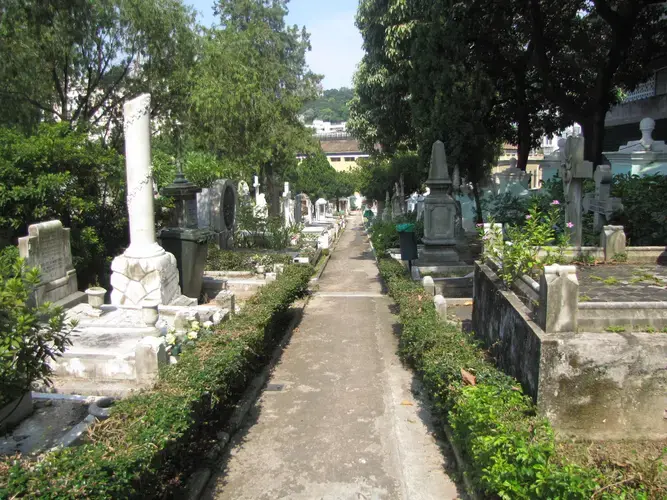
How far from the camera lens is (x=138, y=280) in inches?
358

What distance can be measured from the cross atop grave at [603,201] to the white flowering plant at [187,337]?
8.49 meters

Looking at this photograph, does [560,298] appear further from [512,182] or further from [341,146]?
[341,146]

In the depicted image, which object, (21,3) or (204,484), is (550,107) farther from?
(204,484)

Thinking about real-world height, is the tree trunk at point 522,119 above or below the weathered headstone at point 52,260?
above

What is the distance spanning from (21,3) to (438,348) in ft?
49.9

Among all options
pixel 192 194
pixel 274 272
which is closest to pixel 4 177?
pixel 192 194

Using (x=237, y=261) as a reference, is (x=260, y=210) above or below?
above

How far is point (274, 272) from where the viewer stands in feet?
44.7

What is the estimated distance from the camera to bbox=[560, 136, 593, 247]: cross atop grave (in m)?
9.06

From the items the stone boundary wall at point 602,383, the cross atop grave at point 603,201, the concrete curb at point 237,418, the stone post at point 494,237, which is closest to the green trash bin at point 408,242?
the cross atop grave at point 603,201

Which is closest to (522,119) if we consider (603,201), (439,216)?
(439,216)

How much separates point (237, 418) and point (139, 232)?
4.09 metres

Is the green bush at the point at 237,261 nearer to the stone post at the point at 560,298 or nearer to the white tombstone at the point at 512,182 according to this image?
the white tombstone at the point at 512,182

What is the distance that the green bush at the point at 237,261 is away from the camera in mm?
14328
